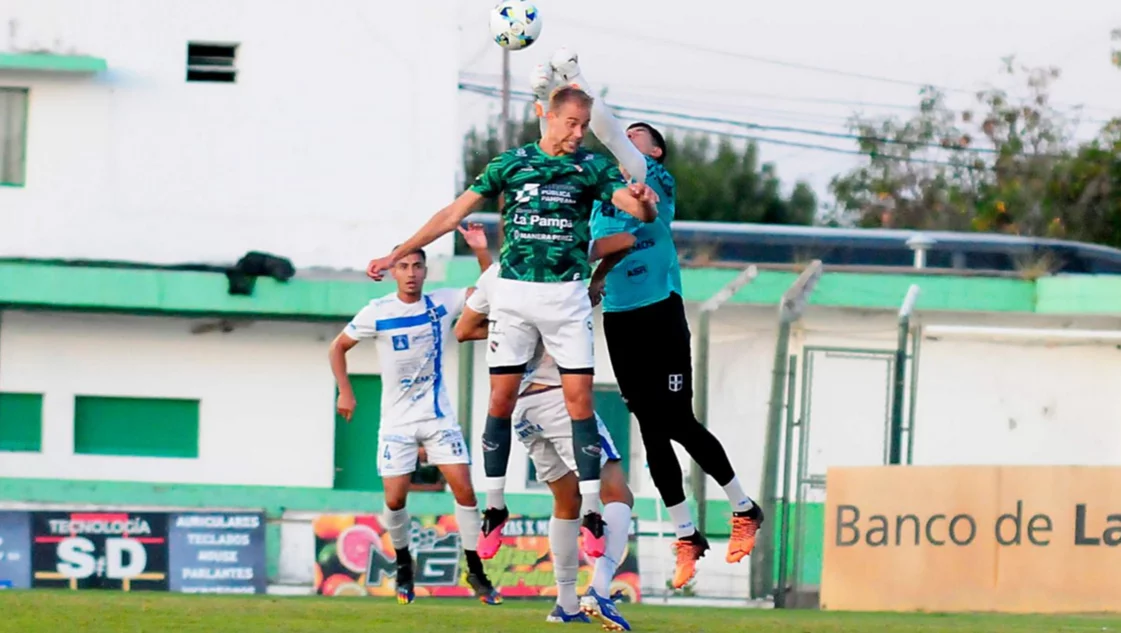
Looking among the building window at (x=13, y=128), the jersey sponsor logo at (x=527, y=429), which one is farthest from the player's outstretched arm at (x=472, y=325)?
the building window at (x=13, y=128)

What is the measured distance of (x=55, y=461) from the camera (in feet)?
87.4

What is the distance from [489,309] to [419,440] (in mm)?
3549

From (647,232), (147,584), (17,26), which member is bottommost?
(147,584)

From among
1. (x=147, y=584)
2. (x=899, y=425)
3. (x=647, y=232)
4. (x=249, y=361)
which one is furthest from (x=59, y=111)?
(x=647, y=232)

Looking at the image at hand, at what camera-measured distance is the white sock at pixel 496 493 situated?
934cm

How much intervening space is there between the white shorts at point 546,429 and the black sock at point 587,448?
76 cm

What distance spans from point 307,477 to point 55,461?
11.8 ft

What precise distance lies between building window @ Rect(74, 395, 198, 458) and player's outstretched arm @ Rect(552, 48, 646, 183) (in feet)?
61.7

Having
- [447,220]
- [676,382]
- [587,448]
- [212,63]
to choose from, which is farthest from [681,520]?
[212,63]

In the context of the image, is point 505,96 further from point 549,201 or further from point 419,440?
point 549,201

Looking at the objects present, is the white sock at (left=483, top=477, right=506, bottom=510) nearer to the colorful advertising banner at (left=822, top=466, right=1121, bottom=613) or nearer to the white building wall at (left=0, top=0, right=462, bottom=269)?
the colorful advertising banner at (left=822, top=466, right=1121, bottom=613)

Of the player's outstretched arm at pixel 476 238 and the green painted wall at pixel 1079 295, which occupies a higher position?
the player's outstretched arm at pixel 476 238

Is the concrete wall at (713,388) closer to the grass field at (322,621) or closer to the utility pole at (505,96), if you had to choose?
the grass field at (322,621)

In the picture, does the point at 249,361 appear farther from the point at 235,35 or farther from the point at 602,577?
the point at 602,577
